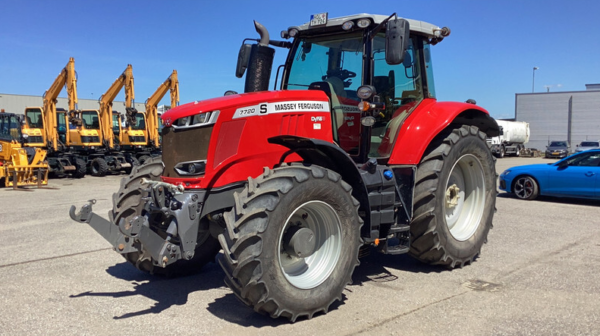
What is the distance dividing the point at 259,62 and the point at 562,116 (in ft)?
179

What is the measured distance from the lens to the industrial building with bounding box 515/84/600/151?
165 ft

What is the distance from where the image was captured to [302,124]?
4719 mm

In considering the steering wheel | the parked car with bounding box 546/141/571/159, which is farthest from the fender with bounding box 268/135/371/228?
the parked car with bounding box 546/141/571/159

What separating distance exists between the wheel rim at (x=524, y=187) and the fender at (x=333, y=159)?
29.0 ft

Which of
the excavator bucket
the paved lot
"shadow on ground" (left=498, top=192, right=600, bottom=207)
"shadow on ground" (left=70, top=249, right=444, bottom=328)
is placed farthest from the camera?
the excavator bucket

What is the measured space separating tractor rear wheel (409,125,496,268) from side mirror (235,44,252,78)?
7.35 ft

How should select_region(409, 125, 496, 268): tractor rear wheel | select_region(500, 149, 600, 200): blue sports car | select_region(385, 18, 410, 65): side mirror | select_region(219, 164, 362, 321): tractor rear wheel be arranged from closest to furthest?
select_region(219, 164, 362, 321): tractor rear wheel
select_region(385, 18, 410, 65): side mirror
select_region(409, 125, 496, 268): tractor rear wheel
select_region(500, 149, 600, 200): blue sports car

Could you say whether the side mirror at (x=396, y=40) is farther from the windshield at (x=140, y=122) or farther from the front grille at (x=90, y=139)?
the windshield at (x=140, y=122)

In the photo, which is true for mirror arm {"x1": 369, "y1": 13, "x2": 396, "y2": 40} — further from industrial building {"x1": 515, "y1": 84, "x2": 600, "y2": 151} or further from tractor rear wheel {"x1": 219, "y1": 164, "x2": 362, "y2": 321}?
industrial building {"x1": 515, "y1": 84, "x2": 600, "y2": 151}

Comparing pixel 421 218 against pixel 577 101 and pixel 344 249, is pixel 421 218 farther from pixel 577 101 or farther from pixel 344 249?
pixel 577 101

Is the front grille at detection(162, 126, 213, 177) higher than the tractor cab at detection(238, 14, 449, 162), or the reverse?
the tractor cab at detection(238, 14, 449, 162)

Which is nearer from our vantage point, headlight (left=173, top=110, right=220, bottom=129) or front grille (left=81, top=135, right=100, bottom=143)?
headlight (left=173, top=110, right=220, bottom=129)

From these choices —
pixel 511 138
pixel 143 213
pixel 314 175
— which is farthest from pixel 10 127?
pixel 511 138

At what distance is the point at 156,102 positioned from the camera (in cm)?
2389
